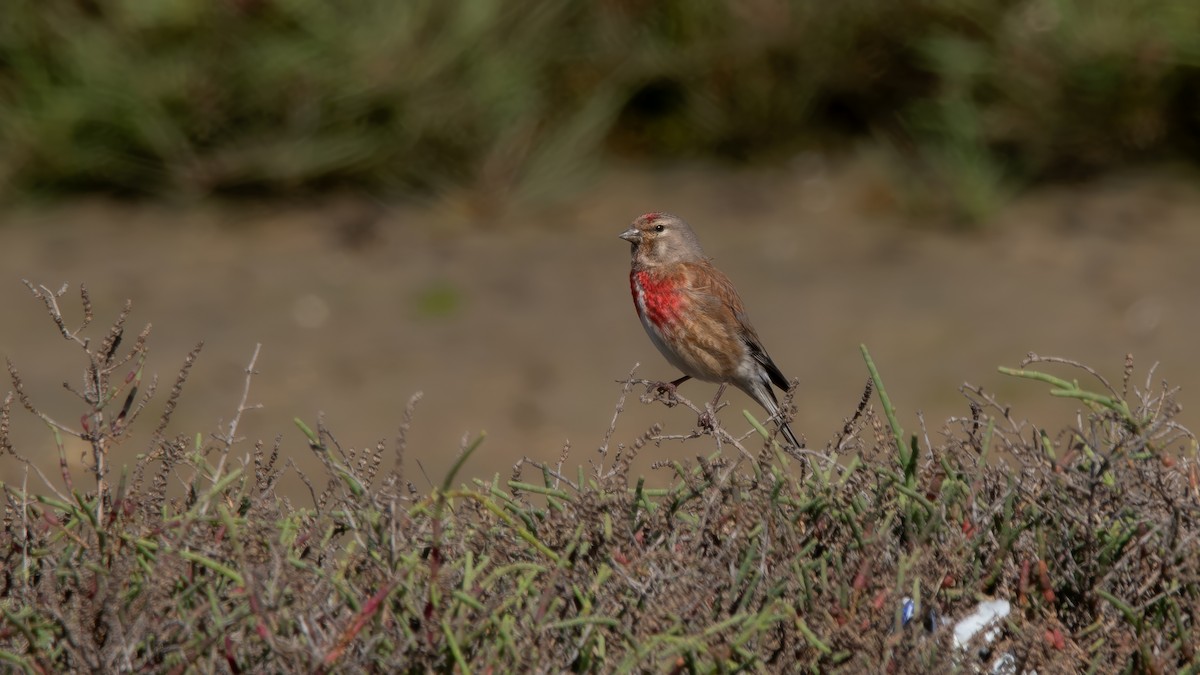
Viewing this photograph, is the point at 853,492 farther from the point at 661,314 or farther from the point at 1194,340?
the point at 1194,340

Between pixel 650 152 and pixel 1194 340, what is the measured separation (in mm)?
2674

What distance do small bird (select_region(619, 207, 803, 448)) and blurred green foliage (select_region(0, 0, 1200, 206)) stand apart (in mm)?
2846

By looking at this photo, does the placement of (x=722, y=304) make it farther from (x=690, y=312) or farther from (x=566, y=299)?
(x=566, y=299)

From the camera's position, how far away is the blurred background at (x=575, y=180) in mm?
6840

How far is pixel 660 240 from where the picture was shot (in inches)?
184

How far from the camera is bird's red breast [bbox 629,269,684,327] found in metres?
4.57

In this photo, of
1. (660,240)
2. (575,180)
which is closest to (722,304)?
(660,240)

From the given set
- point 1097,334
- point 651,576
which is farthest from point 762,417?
point 651,576

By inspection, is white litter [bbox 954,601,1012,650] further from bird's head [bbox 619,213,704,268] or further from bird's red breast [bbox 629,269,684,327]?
bird's head [bbox 619,213,704,268]

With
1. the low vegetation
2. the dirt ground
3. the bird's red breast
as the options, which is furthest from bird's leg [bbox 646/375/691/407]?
the dirt ground

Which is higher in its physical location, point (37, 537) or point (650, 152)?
point (650, 152)

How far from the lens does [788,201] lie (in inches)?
302

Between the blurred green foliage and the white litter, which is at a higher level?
the blurred green foliage

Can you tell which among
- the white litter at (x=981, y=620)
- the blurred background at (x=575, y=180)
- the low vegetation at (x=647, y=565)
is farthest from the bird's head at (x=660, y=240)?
the white litter at (x=981, y=620)
